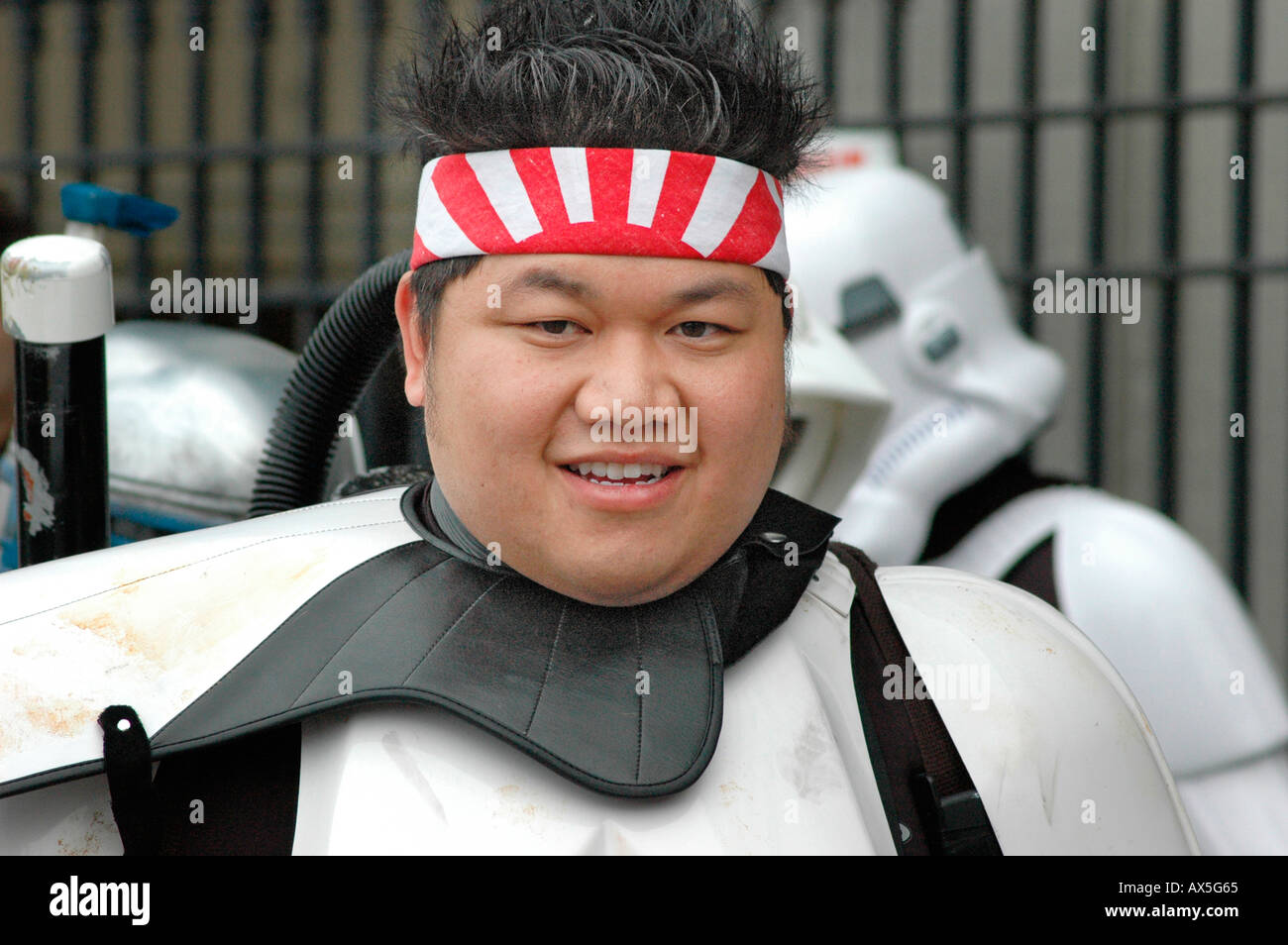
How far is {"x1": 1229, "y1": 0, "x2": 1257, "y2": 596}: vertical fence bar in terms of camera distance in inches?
154

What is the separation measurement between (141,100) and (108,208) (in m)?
3.08

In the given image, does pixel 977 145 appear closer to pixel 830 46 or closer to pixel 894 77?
pixel 894 77

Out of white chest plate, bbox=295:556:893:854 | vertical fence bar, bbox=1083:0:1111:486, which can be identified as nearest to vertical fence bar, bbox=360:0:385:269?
vertical fence bar, bbox=1083:0:1111:486

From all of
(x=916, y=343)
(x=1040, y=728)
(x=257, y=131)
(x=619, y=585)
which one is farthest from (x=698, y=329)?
(x=257, y=131)

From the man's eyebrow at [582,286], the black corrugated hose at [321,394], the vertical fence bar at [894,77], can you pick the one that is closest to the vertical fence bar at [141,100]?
the vertical fence bar at [894,77]

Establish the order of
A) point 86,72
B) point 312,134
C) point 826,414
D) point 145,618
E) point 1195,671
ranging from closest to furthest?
point 145,618
point 1195,671
point 826,414
point 312,134
point 86,72

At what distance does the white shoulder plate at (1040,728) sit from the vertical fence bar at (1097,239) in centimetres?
268

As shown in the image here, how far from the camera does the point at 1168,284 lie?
4223mm

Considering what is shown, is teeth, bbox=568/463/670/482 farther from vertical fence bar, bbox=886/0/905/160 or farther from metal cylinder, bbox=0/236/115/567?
vertical fence bar, bbox=886/0/905/160

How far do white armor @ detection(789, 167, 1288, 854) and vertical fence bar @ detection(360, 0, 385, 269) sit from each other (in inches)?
59.8

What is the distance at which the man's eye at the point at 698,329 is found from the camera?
1.39 meters

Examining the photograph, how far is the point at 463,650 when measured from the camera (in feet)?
4.39

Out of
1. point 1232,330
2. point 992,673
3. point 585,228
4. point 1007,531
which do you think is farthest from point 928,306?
point 585,228
